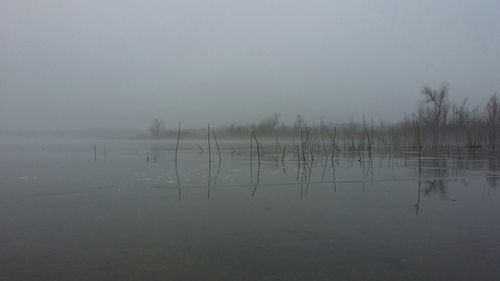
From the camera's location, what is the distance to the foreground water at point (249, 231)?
376 centimetres

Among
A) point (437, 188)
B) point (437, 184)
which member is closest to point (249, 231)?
point (437, 188)

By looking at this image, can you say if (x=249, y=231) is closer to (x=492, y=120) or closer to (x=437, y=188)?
(x=437, y=188)

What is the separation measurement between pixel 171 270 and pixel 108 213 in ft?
9.77

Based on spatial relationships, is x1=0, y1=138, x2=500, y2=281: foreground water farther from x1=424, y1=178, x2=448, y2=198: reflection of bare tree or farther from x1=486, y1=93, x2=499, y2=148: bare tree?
x1=486, y1=93, x2=499, y2=148: bare tree

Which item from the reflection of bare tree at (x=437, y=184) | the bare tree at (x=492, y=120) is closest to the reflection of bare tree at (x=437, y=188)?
the reflection of bare tree at (x=437, y=184)

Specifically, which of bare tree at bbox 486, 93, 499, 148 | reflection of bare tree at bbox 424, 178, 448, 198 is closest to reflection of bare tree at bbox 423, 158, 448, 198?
reflection of bare tree at bbox 424, 178, 448, 198

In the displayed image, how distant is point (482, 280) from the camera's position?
137 inches

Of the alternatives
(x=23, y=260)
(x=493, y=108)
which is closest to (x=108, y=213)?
(x=23, y=260)

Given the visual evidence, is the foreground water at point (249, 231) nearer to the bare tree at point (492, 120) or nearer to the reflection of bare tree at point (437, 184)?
the reflection of bare tree at point (437, 184)

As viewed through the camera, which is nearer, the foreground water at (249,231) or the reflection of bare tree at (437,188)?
the foreground water at (249,231)

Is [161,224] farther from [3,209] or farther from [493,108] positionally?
[493,108]

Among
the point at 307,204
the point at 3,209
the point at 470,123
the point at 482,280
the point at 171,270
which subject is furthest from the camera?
the point at 470,123

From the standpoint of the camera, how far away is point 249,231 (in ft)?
17.1

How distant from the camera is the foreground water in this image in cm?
376
